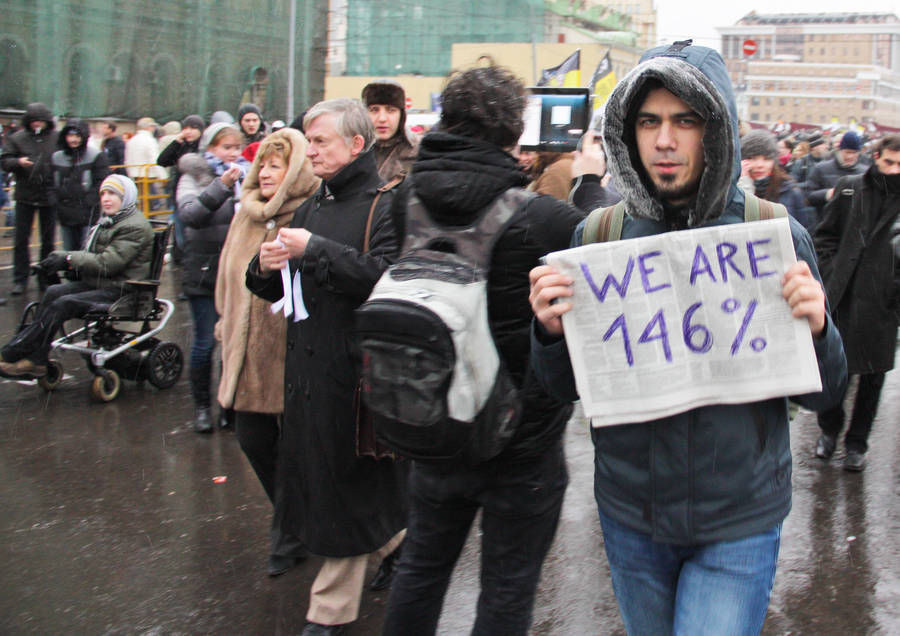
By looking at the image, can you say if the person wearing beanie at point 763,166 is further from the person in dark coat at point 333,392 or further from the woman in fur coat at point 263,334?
the person in dark coat at point 333,392

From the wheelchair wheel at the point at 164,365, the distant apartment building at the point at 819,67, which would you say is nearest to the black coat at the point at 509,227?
the wheelchair wheel at the point at 164,365

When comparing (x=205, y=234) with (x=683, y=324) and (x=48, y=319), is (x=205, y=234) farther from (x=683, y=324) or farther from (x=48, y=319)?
(x=683, y=324)

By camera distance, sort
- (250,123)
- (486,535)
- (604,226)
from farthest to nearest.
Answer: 1. (250,123)
2. (486,535)
3. (604,226)

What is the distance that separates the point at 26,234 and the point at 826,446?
8.49 meters

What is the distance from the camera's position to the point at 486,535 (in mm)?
2762

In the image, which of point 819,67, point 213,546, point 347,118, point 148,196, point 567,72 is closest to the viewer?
point 347,118

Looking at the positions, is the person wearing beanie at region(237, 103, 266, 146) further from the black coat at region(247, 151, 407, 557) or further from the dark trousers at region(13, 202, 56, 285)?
the black coat at region(247, 151, 407, 557)

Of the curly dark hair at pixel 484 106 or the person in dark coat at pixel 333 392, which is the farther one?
the person in dark coat at pixel 333 392

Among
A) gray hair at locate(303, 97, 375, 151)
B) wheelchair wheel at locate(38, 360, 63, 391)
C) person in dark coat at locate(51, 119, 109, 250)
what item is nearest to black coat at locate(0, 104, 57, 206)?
person in dark coat at locate(51, 119, 109, 250)

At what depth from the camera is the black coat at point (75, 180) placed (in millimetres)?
10328

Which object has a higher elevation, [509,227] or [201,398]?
[509,227]

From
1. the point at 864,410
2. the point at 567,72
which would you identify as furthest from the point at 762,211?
the point at 567,72

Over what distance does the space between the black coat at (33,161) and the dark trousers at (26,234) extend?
118 mm

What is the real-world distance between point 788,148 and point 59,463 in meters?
14.9
